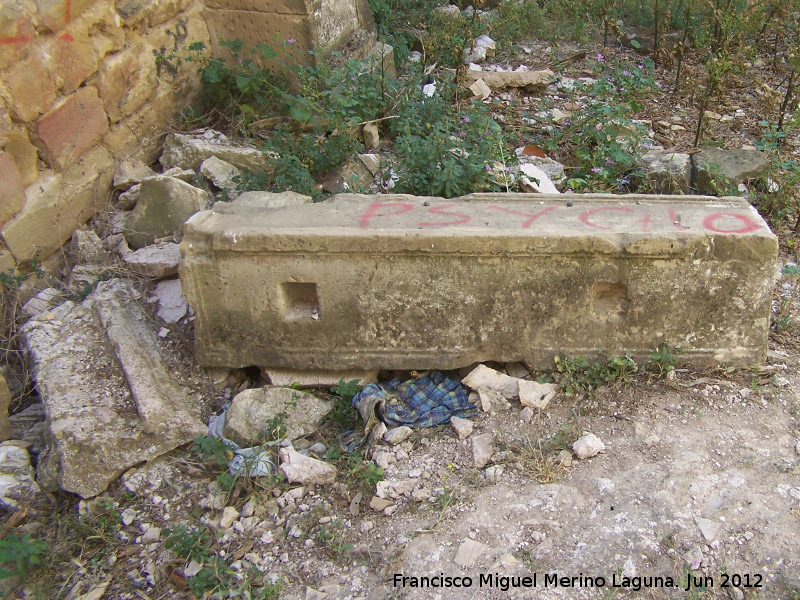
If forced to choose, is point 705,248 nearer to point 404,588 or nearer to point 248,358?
point 404,588

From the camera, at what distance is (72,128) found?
398cm

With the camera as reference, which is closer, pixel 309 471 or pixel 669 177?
pixel 309 471

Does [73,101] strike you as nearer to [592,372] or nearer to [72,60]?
[72,60]

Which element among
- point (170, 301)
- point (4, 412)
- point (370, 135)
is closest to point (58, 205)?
A: point (170, 301)

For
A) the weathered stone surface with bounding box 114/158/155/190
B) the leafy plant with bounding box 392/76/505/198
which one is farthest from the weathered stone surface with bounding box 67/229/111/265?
the leafy plant with bounding box 392/76/505/198

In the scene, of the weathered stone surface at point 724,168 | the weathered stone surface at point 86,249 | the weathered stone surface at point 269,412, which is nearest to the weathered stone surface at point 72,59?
the weathered stone surface at point 86,249

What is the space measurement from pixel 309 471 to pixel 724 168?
10.5ft

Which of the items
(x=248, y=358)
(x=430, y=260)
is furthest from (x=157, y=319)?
(x=430, y=260)

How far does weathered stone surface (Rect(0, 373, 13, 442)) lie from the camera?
315cm

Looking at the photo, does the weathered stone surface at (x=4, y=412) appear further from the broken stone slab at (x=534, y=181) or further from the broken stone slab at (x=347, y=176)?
the broken stone slab at (x=534, y=181)

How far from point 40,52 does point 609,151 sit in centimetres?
337

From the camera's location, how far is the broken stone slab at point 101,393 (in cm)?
289

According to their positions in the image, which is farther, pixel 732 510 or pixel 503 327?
pixel 503 327

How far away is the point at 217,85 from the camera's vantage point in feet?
16.1
